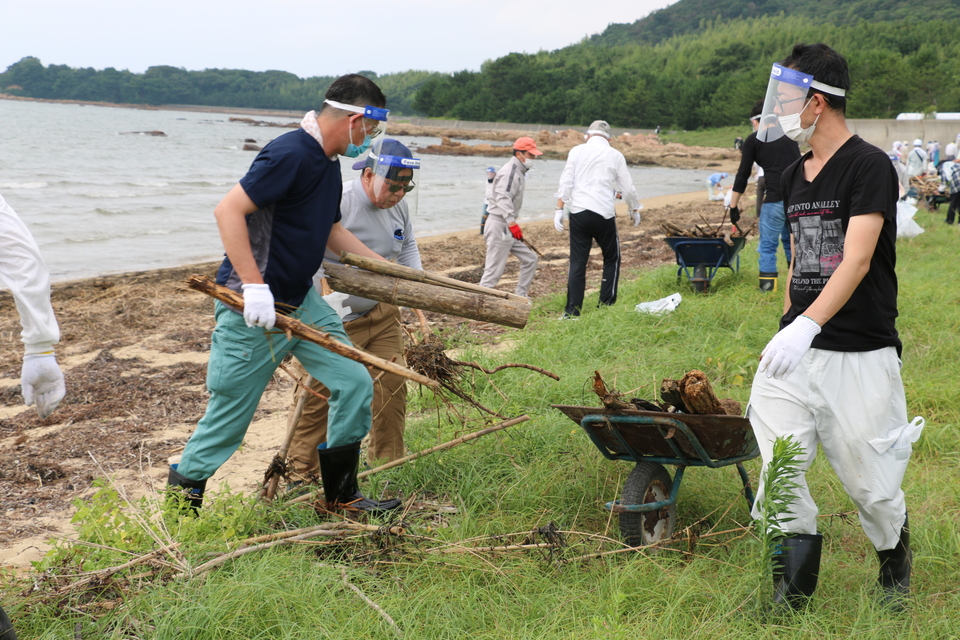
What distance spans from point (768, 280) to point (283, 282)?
6.17 meters

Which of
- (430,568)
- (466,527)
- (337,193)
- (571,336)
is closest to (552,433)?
(466,527)

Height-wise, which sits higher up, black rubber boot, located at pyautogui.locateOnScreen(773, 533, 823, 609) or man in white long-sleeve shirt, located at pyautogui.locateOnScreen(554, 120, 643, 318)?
man in white long-sleeve shirt, located at pyautogui.locateOnScreen(554, 120, 643, 318)

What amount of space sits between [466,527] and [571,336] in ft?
11.2

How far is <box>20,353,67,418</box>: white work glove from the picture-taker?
2.71 meters

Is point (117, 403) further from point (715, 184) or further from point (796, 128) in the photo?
point (715, 184)

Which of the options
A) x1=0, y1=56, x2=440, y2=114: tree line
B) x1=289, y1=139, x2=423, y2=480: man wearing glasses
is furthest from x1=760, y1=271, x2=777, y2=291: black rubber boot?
x1=0, y1=56, x2=440, y2=114: tree line

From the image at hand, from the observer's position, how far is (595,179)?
7688 mm

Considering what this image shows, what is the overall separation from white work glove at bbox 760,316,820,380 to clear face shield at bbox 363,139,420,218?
85.2 inches

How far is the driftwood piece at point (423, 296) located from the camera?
3.59 meters

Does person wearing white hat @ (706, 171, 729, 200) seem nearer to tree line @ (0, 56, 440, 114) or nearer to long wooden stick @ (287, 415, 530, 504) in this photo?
long wooden stick @ (287, 415, 530, 504)

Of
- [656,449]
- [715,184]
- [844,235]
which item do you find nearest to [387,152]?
[656,449]

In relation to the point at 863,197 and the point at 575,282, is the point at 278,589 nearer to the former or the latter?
the point at 863,197

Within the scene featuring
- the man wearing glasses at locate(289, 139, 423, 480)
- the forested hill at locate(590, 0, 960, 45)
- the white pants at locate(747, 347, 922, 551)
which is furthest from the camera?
the forested hill at locate(590, 0, 960, 45)

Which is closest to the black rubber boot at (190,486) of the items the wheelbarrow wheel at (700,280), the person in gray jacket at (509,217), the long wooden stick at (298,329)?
the long wooden stick at (298,329)
